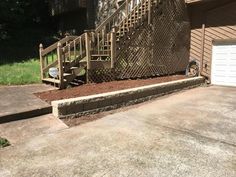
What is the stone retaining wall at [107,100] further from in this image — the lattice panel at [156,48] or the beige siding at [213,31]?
the beige siding at [213,31]

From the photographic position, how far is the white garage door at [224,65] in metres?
12.1

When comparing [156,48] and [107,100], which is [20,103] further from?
[156,48]

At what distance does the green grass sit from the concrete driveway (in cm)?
Result: 451

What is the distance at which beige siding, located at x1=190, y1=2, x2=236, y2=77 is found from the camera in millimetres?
11795

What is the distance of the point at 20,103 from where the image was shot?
7.59 meters

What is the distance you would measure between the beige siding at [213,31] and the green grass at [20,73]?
7.15 m

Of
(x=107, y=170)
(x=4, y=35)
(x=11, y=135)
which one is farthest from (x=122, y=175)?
(x=4, y=35)

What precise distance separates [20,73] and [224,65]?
851cm

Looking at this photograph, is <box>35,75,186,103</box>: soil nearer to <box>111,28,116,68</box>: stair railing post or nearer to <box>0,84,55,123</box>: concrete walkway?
<box>0,84,55,123</box>: concrete walkway

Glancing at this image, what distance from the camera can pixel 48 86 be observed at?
9.73 m

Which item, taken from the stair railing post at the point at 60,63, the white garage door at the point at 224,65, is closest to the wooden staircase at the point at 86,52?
the stair railing post at the point at 60,63

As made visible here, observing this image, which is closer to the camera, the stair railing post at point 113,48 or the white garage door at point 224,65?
the stair railing post at point 113,48

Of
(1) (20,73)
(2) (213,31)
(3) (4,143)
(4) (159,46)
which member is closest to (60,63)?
(1) (20,73)

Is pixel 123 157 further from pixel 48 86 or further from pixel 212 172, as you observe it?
pixel 48 86
